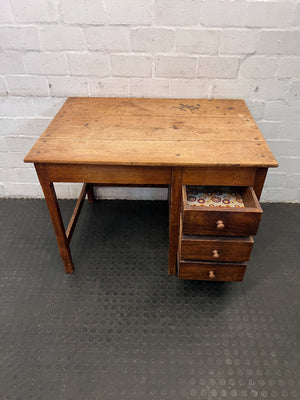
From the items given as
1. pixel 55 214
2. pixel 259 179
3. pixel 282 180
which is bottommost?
pixel 282 180

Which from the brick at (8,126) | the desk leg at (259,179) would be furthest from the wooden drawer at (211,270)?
the brick at (8,126)

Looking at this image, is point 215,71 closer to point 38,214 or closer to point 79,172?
point 79,172

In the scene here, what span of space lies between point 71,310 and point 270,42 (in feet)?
5.84

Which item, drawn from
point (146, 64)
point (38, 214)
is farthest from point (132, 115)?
point (38, 214)

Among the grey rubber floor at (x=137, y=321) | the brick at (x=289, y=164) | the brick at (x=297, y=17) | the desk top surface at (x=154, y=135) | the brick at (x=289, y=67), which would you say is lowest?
the grey rubber floor at (x=137, y=321)

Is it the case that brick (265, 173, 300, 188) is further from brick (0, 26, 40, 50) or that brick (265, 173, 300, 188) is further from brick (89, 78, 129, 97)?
brick (0, 26, 40, 50)

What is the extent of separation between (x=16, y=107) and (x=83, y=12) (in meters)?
0.71

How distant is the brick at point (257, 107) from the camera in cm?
176

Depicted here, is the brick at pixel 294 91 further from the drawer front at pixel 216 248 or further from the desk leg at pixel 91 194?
the desk leg at pixel 91 194

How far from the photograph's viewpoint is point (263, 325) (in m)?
1.43

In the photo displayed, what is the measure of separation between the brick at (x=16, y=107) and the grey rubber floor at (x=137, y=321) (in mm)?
736

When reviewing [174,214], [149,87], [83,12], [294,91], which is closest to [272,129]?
[294,91]

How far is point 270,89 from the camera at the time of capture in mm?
1719

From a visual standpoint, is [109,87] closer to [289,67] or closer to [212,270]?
[289,67]
